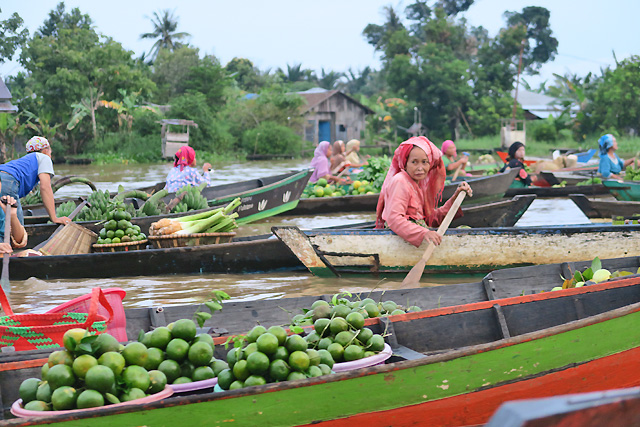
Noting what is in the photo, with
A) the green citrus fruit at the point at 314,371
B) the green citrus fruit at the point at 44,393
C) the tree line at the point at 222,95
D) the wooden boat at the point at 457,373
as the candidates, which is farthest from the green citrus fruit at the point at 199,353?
the tree line at the point at 222,95

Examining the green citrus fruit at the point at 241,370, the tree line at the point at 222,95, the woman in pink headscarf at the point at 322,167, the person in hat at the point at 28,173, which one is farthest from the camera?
the tree line at the point at 222,95

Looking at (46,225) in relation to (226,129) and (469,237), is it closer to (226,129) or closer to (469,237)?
(469,237)

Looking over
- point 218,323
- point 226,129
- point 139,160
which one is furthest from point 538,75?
point 218,323

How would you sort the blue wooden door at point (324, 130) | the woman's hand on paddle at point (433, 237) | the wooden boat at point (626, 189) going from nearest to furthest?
the woman's hand on paddle at point (433, 237) → the wooden boat at point (626, 189) → the blue wooden door at point (324, 130)

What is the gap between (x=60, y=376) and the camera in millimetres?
2352

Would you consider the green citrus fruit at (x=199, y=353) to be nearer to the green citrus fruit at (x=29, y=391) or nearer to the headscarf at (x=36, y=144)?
the green citrus fruit at (x=29, y=391)

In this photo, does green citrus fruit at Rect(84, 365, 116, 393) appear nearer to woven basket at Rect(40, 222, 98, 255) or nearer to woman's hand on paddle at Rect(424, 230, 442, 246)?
woman's hand on paddle at Rect(424, 230, 442, 246)

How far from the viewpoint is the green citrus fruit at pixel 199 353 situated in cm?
267

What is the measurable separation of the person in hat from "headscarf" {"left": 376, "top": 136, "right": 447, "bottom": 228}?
11.2 feet

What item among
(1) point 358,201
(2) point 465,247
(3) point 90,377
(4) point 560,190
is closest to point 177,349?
(3) point 90,377

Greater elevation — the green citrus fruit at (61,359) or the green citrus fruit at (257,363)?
the green citrus fruit at (61,359)

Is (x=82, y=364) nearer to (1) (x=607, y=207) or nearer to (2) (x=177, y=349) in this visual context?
(2) (x=177, y=349)

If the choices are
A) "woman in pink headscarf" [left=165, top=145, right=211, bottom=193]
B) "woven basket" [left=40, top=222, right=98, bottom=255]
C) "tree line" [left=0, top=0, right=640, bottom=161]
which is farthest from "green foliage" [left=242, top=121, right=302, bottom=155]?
"woven basket" [left=40, top=222, right=98, bottom=255]

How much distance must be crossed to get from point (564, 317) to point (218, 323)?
2.03m
